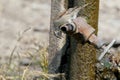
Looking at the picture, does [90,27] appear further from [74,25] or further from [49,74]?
[49,74]

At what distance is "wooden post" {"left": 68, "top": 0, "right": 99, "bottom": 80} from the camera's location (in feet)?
6.16

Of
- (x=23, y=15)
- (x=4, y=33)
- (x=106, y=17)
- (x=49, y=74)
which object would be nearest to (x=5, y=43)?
(x=4, y=33)

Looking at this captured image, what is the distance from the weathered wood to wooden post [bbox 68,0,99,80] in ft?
0.28

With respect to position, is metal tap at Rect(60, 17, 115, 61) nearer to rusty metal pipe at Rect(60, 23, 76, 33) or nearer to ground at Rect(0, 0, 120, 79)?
rusty metal pipe at Rect(60, 23, 76, 33)

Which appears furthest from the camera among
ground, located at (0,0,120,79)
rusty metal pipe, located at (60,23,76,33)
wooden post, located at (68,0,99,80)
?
ground, located at (0,0,120,79)

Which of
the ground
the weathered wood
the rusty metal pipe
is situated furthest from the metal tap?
the ground

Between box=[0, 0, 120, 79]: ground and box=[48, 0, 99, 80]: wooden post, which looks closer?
box=[48, 0, 99, 80]: wooden post

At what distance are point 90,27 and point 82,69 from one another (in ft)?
0.52

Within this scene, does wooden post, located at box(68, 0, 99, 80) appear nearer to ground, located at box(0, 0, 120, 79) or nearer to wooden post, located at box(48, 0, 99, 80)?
wooden post, located at box(48, 0, 99, 80)

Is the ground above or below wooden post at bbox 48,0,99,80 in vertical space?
below

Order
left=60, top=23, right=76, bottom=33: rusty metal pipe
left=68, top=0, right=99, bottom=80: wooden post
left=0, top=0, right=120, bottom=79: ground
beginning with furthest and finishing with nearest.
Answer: left=0, top=0, right=120, bottom=79: ground < left=68, top=0, right=99, bottom=80: wooden post < left=60, top=23, right=76, bottom=33: rusty metal pipe

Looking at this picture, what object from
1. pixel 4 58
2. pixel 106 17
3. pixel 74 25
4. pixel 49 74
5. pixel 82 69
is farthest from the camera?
pixel 106 17

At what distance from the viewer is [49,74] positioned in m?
2.04

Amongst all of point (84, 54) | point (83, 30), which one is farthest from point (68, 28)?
point (84, 54)
